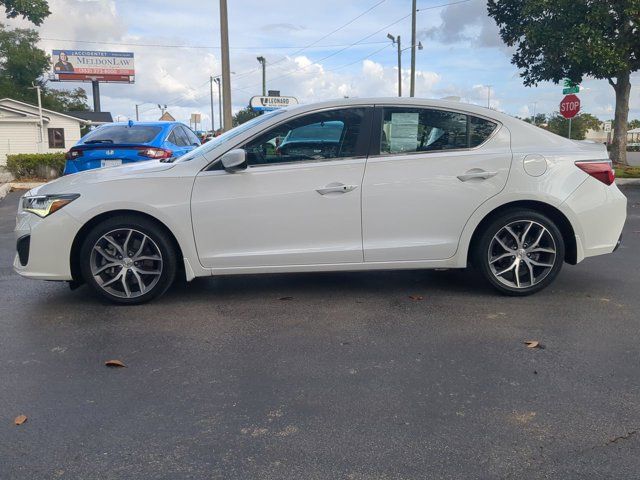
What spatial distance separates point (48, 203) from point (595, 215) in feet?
14.6

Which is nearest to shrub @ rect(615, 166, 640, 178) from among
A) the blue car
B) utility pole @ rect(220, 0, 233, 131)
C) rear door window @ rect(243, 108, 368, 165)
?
utility pole @ rect(220, 0, 233, 131)

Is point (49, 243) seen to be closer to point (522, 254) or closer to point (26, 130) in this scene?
point (522, 254)

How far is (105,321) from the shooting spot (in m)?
4.44

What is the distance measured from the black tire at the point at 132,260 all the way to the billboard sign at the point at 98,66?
57.3 meters

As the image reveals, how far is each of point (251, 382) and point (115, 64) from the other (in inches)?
2362

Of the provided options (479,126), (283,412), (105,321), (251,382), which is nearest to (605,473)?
(283,412)

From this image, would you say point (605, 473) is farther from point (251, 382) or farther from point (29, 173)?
point (29, 173)

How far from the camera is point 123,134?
9586 mm

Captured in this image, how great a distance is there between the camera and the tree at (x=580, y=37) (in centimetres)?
1459

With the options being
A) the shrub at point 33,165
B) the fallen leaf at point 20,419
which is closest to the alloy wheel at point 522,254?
the fallen leaf at point 20,419

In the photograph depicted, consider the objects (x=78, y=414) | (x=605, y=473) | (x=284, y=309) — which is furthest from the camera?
(x=284, y=309)

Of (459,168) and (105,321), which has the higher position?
(459,168)

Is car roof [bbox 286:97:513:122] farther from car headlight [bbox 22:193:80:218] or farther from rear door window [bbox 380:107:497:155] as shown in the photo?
car headlight [bbox 22:193:80:218]

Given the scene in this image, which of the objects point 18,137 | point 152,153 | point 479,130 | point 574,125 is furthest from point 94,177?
point 574,125
